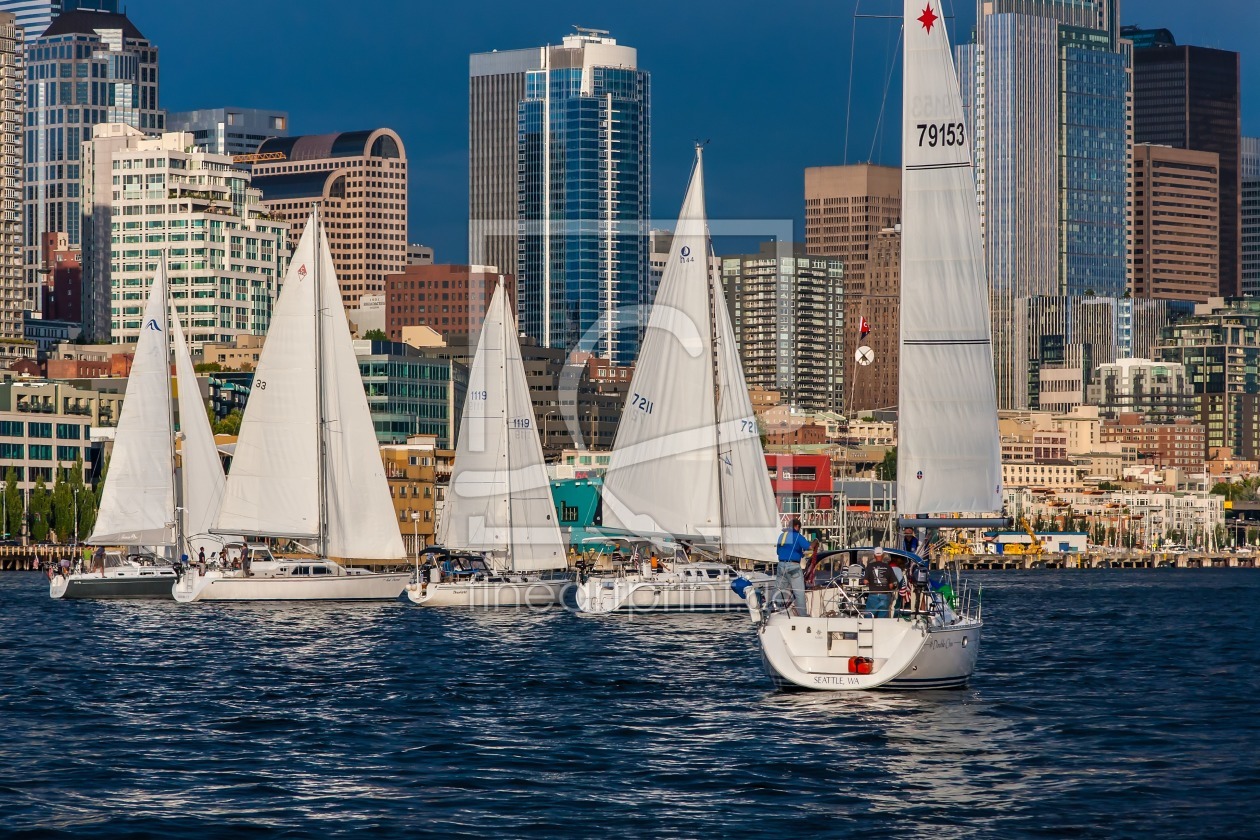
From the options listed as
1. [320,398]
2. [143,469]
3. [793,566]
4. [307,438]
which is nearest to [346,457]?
[307,438]

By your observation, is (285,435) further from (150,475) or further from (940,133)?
(940,133)

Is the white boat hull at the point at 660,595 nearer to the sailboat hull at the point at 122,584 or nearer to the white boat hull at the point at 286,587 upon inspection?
the white boat hull at the point at 286,587

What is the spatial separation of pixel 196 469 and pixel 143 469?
2.42 m

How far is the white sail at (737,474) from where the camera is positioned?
7050 centimetres

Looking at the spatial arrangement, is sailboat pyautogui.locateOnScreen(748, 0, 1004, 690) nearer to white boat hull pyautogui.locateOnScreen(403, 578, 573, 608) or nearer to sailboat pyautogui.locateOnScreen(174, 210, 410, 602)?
white boat hull pyautogui.locateOnScreen(403, 578, 573, 608)

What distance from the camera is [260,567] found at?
78938mm

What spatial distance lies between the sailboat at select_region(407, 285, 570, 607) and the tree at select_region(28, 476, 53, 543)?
3173 inches

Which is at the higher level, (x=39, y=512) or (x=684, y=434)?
(x=684, y=434)

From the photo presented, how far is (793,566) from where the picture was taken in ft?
150

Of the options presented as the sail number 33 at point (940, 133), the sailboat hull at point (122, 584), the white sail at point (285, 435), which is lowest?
the sailboat hull at point (122, 584)

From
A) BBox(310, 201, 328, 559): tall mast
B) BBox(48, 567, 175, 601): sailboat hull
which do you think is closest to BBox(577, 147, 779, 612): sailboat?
BBox(310, 201, 328, 559): tall mast

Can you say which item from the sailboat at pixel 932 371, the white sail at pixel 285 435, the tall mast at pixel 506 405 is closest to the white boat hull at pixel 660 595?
the tall mast at pixel 506 405

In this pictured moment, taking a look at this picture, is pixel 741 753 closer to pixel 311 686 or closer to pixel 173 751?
pixel 173 751

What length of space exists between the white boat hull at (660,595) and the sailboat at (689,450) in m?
0.03
